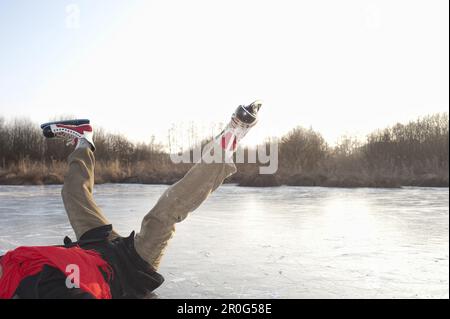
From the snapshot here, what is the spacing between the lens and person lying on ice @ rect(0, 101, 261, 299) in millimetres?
1074

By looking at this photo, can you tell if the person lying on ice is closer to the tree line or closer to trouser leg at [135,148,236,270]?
trouser leg at [135,148,236,270]

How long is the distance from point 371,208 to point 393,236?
77.5 inches

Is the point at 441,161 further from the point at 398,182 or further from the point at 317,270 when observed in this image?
the point at 317,270

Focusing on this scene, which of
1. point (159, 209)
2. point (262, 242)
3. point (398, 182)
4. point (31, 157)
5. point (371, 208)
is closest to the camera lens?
point (159, 209)

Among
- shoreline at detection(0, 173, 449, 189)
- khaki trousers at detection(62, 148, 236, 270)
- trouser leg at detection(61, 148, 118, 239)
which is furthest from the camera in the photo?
shoreline at detection(0, 173, 449, 189)

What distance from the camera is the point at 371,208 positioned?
4953 millimetres

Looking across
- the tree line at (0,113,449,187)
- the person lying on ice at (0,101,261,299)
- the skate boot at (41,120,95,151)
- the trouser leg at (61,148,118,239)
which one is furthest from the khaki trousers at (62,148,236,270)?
the tree line at (0,113,449,187)

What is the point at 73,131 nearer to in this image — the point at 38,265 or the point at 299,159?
the point at 38,265

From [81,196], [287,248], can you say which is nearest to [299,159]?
[287,248]

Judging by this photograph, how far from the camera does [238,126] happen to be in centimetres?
159

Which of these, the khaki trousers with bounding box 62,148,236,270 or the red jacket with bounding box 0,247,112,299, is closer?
the red jacket with bounding box 0,247,112,299

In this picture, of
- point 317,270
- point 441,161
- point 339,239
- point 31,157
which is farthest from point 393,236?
point 441,161

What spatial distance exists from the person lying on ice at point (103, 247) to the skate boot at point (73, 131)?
1cm

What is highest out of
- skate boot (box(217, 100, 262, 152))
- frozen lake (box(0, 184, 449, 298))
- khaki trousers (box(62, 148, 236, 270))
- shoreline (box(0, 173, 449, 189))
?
skate boot (box(217, 100, 262, 152))
